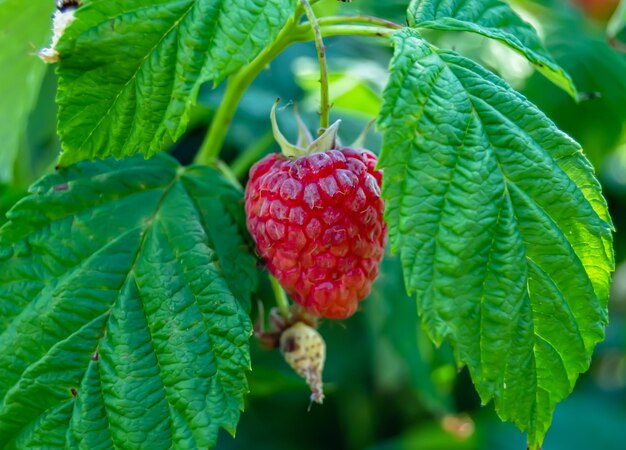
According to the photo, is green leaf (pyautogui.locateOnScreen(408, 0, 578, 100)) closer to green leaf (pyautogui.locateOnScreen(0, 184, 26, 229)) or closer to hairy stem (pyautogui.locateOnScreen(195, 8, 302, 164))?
hairy stem (pyautogui.locateOnScreen(195, 8, 302, 164))

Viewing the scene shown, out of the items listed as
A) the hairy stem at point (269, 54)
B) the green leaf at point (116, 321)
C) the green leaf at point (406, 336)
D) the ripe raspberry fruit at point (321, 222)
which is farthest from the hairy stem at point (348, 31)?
the green leaf at point (406, 336)

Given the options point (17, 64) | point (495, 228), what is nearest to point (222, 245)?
point (495, 228)

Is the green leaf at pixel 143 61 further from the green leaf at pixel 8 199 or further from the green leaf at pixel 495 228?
the green leaf at pixel 8 199

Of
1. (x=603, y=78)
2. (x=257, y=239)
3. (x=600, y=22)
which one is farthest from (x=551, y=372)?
(x=600, y=22)

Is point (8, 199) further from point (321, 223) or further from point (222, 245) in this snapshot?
point (321, 223)

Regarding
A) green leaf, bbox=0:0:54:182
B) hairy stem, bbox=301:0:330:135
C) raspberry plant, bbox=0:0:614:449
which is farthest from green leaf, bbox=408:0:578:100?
green leaf, bbox=0:0:54:182

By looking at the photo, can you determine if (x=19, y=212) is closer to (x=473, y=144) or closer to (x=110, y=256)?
(x=110, y=256)
